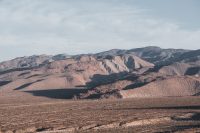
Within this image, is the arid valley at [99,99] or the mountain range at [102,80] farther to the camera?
the mountain range at [102,80]

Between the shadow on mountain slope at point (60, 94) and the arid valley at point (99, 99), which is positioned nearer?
the arid valley at point (99, 99)

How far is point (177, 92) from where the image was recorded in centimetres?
11188

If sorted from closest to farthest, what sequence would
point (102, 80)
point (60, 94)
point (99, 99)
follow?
point (99, 99) < point (60, 94) < point (102, 80)

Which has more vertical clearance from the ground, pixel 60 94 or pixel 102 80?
pixel 102 80

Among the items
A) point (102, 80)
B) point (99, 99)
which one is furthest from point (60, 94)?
point (102, 80)

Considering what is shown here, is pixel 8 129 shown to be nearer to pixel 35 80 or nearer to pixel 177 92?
pixel 177 92

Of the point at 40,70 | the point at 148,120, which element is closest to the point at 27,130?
the point at 148,120

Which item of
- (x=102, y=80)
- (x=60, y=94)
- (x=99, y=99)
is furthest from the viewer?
(x=102, y=80)

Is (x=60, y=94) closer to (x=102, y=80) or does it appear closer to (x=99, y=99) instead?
(x=99, y=99)

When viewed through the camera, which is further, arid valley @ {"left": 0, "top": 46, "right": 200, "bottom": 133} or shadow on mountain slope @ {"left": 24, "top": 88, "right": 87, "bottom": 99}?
shadow on mountain slope @ {"left": 24, "top": 88, "right": 87, "bottom": 99}

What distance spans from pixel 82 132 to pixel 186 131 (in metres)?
8.75

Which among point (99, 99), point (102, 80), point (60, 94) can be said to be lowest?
point (99, 99)

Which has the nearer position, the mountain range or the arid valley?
the arid valley

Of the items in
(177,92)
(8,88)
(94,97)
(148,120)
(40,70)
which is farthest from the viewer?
(40,70)
